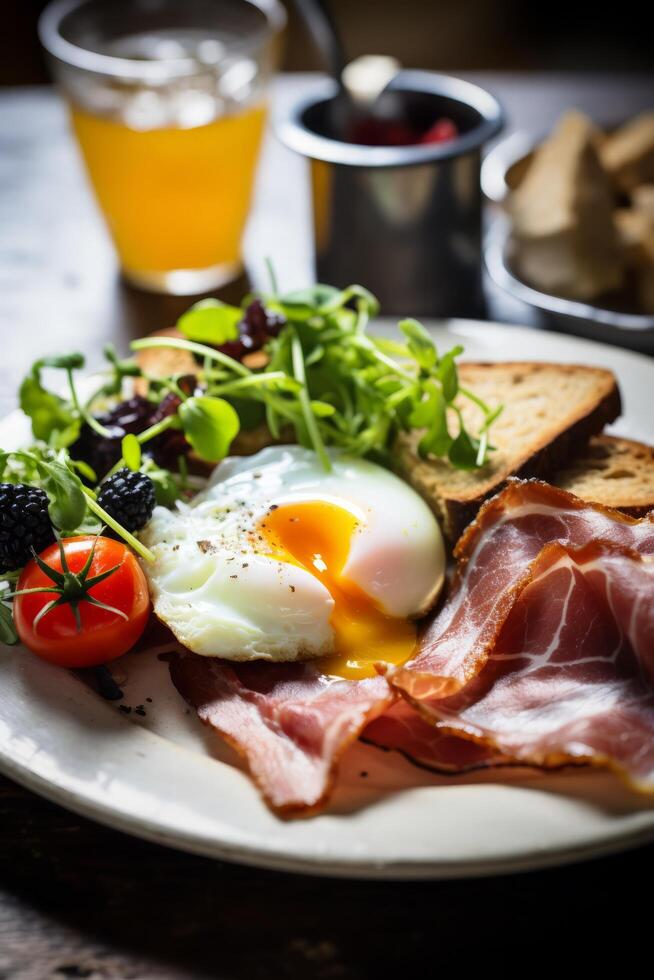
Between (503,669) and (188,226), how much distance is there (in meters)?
2.36

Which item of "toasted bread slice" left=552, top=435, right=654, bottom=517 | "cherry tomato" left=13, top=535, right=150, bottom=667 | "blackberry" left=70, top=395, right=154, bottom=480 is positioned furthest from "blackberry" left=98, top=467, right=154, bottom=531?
"toasted bread slice" left=552, top=435, right=654, bottom=517

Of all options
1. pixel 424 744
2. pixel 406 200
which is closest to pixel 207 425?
pixel 424 744

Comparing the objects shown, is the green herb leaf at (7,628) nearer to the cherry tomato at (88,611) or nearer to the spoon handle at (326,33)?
the cherry tomato at (88,611)

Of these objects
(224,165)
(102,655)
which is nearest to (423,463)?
(102,655)

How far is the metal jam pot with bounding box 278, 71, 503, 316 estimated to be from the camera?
3.48 m

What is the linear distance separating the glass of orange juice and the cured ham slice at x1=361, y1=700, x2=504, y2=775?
2312 millimetres

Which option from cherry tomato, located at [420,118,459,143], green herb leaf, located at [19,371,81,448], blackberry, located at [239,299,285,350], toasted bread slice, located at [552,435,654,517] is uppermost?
cherry tomato, located at [420,118,459,143]

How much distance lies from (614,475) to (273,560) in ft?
3.06

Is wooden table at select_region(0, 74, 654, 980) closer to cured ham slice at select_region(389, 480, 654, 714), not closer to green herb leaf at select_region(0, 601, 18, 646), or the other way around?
green herb leaf at select_region(0, 601, 18, 646)

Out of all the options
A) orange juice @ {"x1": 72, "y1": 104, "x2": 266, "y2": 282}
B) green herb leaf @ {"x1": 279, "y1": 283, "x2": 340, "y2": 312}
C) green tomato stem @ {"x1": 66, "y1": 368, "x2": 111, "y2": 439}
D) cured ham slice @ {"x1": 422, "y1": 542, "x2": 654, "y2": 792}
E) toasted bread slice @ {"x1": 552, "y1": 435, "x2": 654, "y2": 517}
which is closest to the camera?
cured ham slice @ {"x1": 422, "y1": 542, "x2": 654, "y2": 792}

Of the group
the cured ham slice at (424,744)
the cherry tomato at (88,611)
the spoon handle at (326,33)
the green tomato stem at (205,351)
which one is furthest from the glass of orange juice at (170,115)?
the cured ham slice at (424,744)

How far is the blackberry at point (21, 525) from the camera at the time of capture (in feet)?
7.20

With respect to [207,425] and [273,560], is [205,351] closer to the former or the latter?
[207,425]

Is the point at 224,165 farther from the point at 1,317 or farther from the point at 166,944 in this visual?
the point at 166,944
